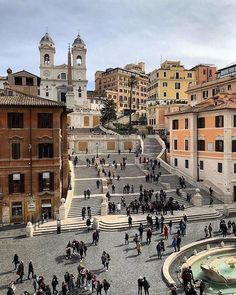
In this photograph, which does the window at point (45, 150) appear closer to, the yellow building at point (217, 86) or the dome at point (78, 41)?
the yellow building at point (217, 86)

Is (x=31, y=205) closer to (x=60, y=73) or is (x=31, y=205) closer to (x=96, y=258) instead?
(x=96, y=258)

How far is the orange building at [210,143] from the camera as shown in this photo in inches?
1506

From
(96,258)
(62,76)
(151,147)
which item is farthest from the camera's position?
(62,76)

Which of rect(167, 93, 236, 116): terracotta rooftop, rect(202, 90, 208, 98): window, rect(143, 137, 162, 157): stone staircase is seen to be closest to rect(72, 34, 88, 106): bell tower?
rect(143, 137, 162, 157): stone staircase

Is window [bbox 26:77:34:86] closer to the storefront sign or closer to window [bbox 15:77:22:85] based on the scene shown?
window [bbox 15:77:22:85]

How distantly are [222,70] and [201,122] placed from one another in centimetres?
1598

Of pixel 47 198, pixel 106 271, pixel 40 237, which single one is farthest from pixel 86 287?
pixel 47 198

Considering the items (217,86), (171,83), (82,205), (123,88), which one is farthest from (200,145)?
(123,88)

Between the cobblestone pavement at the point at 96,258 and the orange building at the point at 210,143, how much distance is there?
11.0m

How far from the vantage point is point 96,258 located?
74.2ft

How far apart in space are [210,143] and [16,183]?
74.3 ft

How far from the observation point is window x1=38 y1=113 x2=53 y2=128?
104ft

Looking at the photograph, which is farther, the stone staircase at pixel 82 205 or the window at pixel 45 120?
the stone staircase at pixel 82 205

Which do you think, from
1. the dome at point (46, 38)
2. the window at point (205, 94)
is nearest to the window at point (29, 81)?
the window at point (205, 94)
